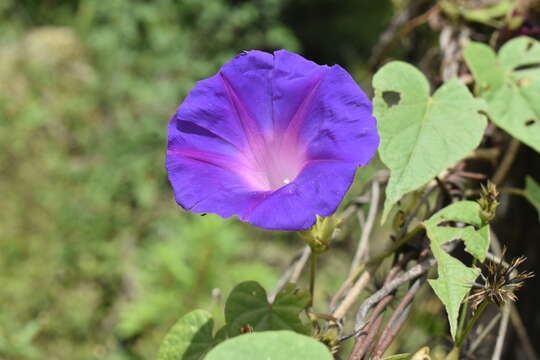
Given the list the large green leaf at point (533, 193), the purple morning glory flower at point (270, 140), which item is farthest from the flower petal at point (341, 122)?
the large green leaf at point (533, 193)

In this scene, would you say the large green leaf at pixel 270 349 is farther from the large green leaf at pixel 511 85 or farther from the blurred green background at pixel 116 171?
the blurred green background at pixel 116 171

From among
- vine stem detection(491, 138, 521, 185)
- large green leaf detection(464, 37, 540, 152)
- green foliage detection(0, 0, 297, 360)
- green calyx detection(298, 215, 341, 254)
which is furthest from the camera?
green foliage detection(0, 0, 297, 360)

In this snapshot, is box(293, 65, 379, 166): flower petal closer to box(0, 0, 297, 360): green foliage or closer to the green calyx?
the green calyx

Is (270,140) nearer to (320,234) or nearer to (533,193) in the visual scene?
(320,234)

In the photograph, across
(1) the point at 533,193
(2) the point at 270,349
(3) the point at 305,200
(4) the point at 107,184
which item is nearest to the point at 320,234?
(3) the point at 305,200

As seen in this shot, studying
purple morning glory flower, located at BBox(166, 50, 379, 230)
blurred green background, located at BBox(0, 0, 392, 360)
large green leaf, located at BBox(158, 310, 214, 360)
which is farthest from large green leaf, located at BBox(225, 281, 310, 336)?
blurred green background, located at BBox(0, 0, 392, 360)

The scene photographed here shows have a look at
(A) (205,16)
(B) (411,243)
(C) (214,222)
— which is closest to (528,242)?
(B) (411,243)
